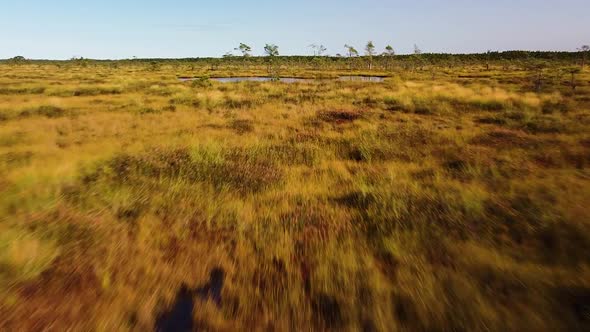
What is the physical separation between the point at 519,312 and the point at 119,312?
3.98m

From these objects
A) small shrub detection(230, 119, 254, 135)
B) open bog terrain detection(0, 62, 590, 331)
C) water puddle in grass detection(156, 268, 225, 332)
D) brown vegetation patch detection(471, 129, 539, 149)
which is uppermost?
small shrub detection(230, 119, 254, 135)

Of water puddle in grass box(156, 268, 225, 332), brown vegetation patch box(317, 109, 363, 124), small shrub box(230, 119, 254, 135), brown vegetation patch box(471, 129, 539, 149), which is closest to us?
water puddle in grass box(156, 268, 225, 332)

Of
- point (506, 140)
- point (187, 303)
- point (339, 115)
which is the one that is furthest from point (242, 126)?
point (506, 140)

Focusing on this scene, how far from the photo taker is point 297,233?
445cm

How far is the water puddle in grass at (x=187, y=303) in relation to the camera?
2.91 m

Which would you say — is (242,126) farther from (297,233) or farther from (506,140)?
(506,140)

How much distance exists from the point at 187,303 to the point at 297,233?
1810 mm

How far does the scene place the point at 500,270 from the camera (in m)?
3.43

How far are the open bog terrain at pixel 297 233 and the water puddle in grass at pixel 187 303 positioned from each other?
0.02m

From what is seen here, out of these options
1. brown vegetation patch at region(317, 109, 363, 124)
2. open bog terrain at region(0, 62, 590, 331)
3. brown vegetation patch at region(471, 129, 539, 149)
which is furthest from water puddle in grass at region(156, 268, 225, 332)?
brown vegetation patch at region(317, 109, 363, 124)

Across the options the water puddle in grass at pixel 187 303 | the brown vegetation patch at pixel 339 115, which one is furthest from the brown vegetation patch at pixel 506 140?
the water puddle in grass at pixel 187 303

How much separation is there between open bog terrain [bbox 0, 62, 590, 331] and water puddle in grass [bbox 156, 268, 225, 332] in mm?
17

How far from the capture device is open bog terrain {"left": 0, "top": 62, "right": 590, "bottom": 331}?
117 inches

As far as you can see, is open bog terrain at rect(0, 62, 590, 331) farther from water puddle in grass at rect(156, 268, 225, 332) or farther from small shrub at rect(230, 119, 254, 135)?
small shrub at rect(230, 119, 254, 135)
